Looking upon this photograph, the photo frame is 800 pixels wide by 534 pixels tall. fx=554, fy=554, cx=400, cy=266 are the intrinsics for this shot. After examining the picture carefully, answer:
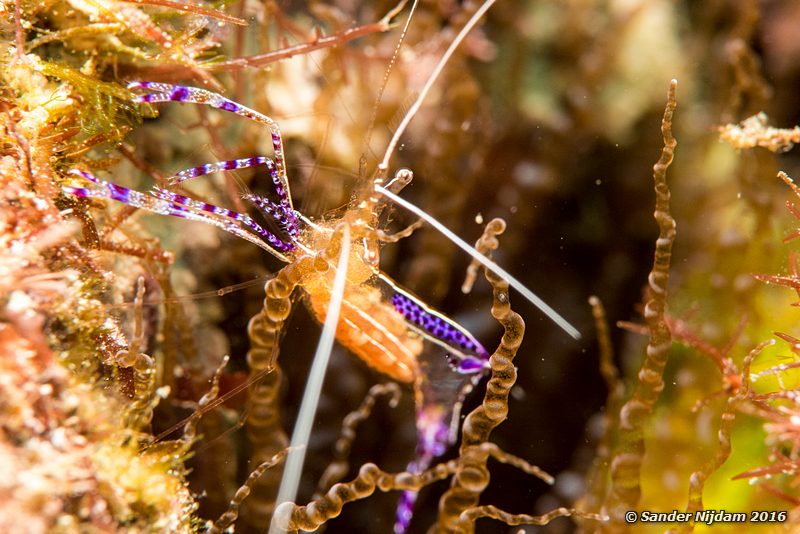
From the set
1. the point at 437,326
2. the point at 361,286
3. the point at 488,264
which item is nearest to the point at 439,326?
the point at 437,326

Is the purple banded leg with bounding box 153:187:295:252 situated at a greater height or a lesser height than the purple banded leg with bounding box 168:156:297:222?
lesser

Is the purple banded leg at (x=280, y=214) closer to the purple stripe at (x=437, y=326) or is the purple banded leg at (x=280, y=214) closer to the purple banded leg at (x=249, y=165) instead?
the purple banded leg at (x=249, y=165)

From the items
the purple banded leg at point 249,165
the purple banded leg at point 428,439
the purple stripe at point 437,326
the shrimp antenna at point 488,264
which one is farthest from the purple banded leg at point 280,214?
the purple banded leg at point 428,439

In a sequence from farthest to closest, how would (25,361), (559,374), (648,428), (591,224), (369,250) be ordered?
(591,224) → (559,374) → (648,428) → (369,250) → (25,361)

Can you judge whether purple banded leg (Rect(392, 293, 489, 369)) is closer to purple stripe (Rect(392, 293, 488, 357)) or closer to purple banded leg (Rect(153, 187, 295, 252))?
purple stripe (Rect(392, 293, 488, 357))

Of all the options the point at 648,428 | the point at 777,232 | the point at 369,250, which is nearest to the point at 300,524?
the point at 369,250

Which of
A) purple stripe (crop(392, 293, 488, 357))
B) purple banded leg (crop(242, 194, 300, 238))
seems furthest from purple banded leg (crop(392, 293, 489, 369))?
purple banded leg (crop(242, 194, 300, 238))

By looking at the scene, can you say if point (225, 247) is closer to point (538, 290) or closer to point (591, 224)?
point (538, 290)

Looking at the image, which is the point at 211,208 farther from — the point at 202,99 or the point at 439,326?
the point at 439,326
